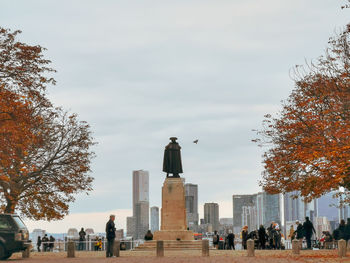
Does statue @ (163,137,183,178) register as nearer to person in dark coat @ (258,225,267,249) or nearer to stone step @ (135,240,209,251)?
stone step @ (135,240,209,251)

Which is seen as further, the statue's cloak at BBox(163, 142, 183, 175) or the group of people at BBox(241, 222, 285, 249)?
the statue's cloak at BBox(163, 142, 183, 175)

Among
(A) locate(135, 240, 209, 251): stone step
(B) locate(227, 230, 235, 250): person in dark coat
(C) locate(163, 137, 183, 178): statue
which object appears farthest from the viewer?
(C) locate(163, 137, 183, 178): statue

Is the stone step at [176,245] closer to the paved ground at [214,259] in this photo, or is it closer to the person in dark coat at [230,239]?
the person in dark coat at [230,239]

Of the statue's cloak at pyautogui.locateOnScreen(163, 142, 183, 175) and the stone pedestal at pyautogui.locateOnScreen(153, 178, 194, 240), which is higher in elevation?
the statue's cloak at pyautogui.locateOnScreen(163, 142, 183, 175)

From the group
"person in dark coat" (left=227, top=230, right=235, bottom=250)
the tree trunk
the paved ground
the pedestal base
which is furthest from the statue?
the paved ground

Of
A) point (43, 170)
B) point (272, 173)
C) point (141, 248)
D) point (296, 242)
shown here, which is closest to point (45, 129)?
point (43, 170)

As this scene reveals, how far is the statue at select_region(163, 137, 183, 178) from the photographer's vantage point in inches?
1762

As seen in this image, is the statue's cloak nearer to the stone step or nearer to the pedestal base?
the pedestal base

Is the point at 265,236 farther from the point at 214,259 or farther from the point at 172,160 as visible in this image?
the point at 214,259

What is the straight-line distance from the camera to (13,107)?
90.5 feet

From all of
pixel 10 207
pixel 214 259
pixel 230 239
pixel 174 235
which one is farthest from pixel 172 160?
pixel 214 259

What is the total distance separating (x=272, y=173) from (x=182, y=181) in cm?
1251

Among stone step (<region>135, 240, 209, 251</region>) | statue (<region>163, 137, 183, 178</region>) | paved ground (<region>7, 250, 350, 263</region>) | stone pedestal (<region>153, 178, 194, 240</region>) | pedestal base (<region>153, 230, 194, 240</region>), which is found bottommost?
stone step (<region>135, 240, 209, 251</region>)

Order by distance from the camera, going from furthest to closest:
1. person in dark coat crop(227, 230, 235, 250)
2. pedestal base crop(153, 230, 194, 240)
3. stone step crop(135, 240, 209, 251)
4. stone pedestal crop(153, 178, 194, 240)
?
stone pedestal crop(153, 178, 194, 240)
pedestal base crop(153, 230, 194, 240)
person in dark coat crop(227, 230, 235, 250)
stone step crop(135, 240, 209, 251)
